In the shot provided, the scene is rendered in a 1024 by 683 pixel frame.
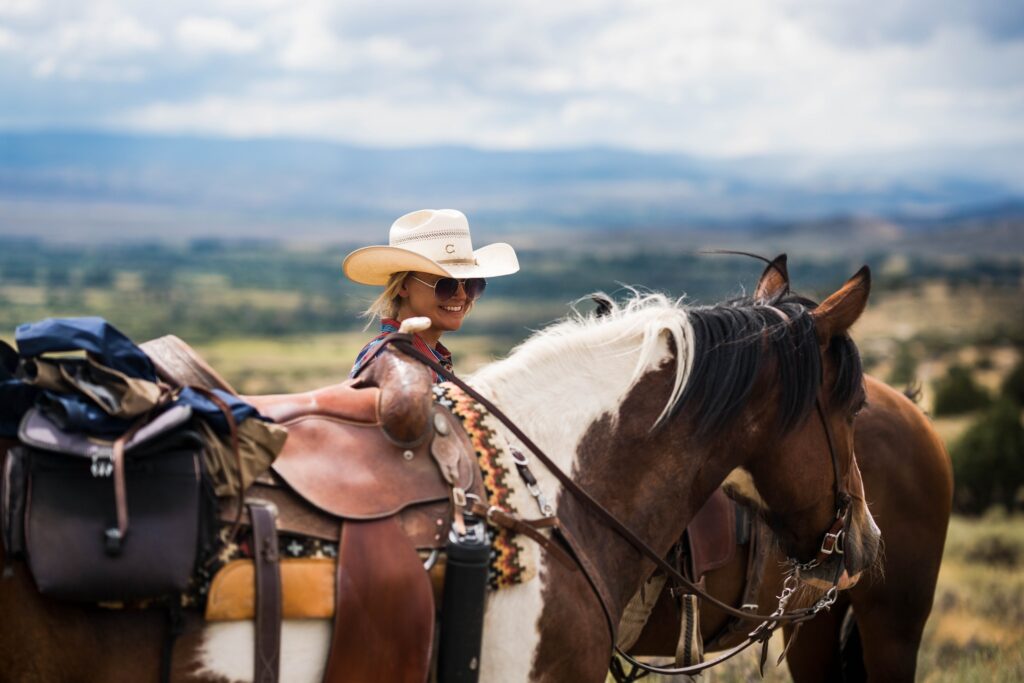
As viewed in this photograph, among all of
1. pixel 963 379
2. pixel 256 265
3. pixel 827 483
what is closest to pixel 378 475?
pixel 827 483

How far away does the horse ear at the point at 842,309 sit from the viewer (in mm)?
3453

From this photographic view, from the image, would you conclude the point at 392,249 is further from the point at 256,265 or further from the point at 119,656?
the point at 256,265

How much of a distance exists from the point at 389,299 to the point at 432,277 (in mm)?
236

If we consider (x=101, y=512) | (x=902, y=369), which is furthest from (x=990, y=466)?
(x=101, y=512)

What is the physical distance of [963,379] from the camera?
1109 inches

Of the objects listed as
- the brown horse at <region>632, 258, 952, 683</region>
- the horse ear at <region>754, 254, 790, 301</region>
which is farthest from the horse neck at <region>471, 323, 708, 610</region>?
the brown horse at <region>632, 258, 952, 683</region>

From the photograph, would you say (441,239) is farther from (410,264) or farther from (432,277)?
(410,264)

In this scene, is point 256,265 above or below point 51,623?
below

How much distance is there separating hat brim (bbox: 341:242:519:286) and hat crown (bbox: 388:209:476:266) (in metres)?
0.05

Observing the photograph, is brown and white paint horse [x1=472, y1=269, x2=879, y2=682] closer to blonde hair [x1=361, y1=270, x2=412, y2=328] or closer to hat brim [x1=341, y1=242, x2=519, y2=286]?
hat brim [x1=341, y1=242, x2=519, y2=286]

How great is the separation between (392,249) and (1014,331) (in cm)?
5322

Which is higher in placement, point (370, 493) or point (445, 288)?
point (445, 288)

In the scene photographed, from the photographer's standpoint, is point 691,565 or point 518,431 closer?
point 518,431

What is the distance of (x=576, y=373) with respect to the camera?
3463mm
